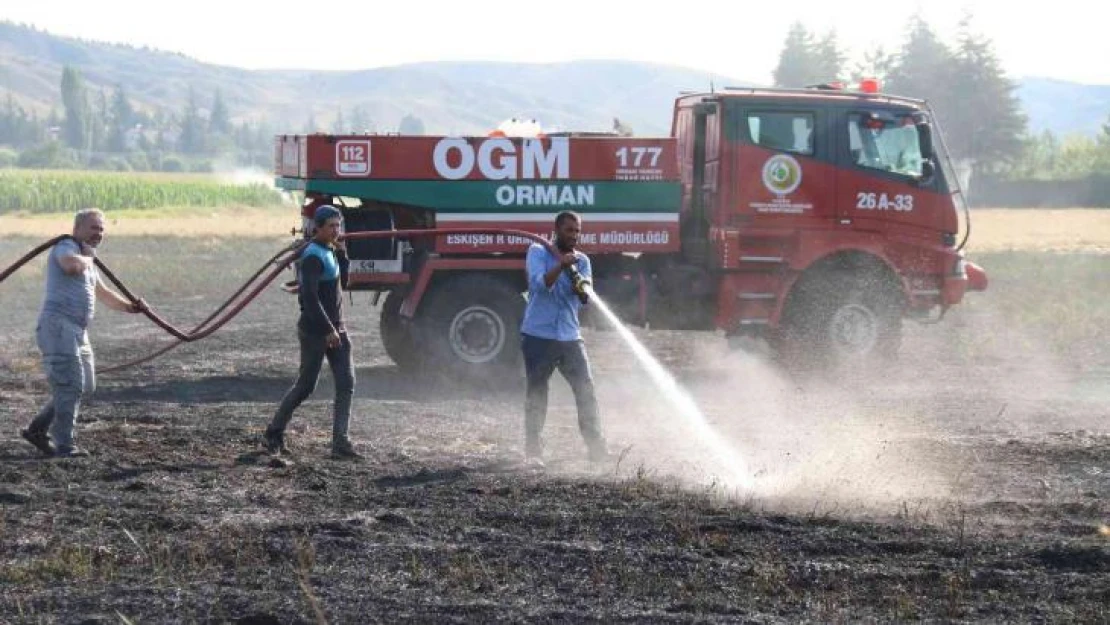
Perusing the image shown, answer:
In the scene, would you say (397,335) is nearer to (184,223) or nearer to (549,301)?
(549,301)

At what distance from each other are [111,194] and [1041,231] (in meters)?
47.4

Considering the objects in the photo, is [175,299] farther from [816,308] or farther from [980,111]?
[980,111]

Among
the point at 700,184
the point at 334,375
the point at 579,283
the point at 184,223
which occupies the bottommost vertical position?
the point at 184,223

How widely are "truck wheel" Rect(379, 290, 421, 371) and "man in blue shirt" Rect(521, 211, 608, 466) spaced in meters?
5.08

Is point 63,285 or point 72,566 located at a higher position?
point 63,285

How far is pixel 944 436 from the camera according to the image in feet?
41.4

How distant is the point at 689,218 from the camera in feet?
54.1

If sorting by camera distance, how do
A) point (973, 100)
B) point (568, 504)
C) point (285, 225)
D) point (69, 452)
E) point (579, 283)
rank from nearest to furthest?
1. point (568, 504)
2. point (579, 283)
3. point (69, 452)
4. point (285, 225)
5. point (973, 100)

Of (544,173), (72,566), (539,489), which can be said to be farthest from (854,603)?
(544,173)

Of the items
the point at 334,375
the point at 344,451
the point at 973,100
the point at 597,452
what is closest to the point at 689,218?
the point at 597,452

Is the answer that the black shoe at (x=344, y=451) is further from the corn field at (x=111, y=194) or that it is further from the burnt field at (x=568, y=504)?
the corn field at (x=111, y=194)

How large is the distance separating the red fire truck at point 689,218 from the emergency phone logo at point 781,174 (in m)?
0.01

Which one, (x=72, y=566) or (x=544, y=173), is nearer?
(x=72, y=566)

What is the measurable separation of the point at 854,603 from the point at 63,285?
626cm
